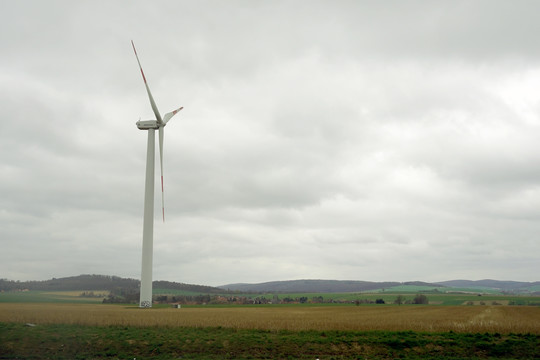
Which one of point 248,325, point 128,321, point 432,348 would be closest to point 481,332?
point 432,348

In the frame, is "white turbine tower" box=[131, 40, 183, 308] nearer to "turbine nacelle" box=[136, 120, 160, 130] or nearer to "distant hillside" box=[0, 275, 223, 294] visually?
"turbine nacelle" box=[136, 120, 160, 130]

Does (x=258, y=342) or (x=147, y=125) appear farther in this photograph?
(x=147, y=125)

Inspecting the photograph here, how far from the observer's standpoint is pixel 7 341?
1221 inches

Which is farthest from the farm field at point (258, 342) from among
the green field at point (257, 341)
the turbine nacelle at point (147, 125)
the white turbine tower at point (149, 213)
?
the turbine nacelle at point (147, 125)

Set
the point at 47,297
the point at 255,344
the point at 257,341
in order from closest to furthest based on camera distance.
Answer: the point at 255,344, the point at 257,341, the point at 47,297

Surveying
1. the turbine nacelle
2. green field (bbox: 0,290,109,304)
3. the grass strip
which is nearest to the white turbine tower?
the turbine nacelle

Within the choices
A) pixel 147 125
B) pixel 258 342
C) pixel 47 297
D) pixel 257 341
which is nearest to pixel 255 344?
pixel 258 342

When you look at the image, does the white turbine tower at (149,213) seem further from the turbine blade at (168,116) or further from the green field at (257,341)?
the green field at (257,341)

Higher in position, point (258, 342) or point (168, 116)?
point (168, 116)

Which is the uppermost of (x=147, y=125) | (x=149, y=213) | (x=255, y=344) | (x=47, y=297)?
(x=147, y=125)

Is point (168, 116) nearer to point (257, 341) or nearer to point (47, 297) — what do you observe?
point (47, 297)

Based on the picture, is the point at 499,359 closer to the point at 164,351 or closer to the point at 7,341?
the point at 164,351

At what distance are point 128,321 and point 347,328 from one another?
20.4 meters

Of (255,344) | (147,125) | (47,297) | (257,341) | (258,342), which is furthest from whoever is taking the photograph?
(147,125)
